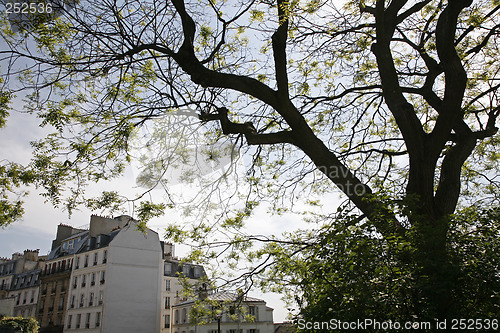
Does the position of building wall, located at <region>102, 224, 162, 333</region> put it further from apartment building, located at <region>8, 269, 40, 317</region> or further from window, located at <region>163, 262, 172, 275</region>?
apartment building, located at <region>8, 269, 40, 317</region>

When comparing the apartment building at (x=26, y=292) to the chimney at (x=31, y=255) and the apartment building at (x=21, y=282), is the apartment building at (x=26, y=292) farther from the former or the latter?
the chimney at (x=31, y=255)

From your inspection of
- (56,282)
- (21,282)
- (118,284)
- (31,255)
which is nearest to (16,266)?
(31,255)

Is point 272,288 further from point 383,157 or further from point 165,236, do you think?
point 383,157

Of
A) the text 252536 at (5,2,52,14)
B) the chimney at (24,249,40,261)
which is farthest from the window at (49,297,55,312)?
the text 252536 at (5,2,52,14)

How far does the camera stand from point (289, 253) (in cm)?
698

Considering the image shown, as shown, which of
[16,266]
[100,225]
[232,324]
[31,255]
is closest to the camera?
[232,324]

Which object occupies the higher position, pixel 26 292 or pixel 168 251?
pixel 168 251

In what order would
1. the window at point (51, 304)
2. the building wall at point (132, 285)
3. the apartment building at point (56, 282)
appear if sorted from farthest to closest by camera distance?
the window at point (51, 304), the apartment building at point (56, 282), the building wall at point (132, 285)

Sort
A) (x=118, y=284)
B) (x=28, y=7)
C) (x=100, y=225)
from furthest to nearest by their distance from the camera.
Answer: (x=100, y=225)
(x=118, y=284)
(x=28, y=7)

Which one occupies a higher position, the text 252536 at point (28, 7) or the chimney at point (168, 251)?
the chimney at point (168, 251)

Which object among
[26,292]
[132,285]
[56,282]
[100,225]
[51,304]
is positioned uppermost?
[100,225]

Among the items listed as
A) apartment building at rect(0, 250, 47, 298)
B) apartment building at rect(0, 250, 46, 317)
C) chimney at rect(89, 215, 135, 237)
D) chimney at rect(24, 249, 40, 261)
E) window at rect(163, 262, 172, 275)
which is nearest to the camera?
chimney at rect(89, 215, 135, 237)

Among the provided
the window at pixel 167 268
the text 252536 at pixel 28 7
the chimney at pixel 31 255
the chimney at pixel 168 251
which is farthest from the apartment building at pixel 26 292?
the text 252536 at pixel 28 7

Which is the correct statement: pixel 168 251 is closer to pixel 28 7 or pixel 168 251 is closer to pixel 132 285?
pixel 132 285
